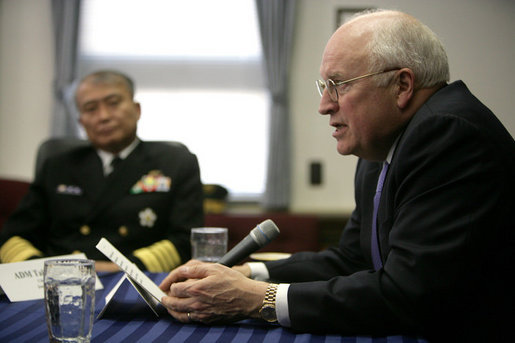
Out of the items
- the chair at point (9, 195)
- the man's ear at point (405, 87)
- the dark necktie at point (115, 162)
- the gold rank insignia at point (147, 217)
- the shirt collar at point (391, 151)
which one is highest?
the man's ear at point (405, 87)

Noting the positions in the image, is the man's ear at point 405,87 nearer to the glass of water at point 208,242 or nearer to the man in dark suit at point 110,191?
the glass of water at point 208,242

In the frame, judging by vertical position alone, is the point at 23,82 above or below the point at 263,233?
above

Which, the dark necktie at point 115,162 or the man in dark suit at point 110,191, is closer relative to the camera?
the man in dark suit at point 110,191

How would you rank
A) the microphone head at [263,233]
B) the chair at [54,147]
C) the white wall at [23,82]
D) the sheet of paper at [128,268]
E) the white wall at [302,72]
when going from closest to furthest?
the sheet of paper at [128,268]
the microphone head at [263,233]
the chair at [54,147]
the white wall at [302,72]
the white wall at [23,82]

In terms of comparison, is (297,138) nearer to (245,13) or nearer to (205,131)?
(205,131)

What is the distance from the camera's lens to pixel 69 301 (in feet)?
3.26

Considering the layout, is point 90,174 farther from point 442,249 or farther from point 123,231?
point 442,249

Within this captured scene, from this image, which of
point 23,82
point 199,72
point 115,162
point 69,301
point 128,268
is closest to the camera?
point 69,301

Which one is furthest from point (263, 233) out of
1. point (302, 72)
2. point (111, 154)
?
point (302, 72)

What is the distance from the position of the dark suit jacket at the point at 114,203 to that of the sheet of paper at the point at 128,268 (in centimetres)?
102

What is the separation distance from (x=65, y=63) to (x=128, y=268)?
390cm

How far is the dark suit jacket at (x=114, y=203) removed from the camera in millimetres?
2385

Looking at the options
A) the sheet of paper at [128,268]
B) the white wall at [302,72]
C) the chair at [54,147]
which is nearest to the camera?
the sheet of paper at [128,268]

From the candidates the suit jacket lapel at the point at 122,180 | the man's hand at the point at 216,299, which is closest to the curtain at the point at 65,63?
the suit jacket lapel at the point at 122,180
